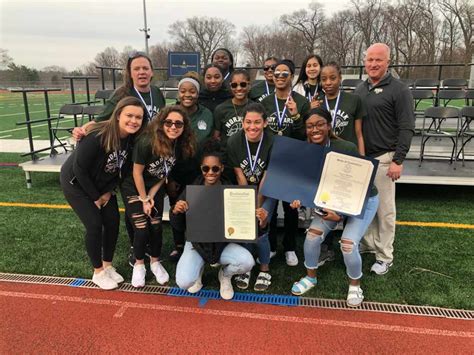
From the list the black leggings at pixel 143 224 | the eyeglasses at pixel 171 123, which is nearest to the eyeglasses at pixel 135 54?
the eyeglasses at pixel 171 123

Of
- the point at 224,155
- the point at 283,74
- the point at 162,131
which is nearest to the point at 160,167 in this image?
the point at 162,131

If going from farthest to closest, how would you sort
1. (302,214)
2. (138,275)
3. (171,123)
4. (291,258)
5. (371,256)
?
(302,214), (371,256), (291,258), (138,275), (171,123)

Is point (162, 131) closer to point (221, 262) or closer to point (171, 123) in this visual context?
point (171, 123)

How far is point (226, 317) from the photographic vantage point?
3109 millimetres

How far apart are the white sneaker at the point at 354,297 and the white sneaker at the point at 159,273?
1702 millimetres

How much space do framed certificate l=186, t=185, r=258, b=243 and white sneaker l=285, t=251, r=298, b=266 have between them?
0.89m

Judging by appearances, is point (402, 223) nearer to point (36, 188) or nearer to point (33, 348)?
point (33, 348)

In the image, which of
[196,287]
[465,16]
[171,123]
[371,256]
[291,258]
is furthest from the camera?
[465,16]

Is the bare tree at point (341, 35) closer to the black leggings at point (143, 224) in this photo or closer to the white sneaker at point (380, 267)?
the white sneaker at point (380, 267)

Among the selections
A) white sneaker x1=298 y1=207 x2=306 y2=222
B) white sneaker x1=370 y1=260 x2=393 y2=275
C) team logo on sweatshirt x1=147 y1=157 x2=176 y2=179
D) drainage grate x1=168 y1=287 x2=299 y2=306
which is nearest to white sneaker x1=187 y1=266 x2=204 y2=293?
drainage grate x1=168 y1=287 x2=299 y2=306

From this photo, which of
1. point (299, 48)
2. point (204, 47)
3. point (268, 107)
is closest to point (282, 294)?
point (268, 107)

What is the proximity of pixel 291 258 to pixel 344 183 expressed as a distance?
4.00ft

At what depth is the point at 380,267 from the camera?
3.78 m

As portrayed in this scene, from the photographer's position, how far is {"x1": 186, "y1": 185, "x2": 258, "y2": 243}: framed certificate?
3223mm
